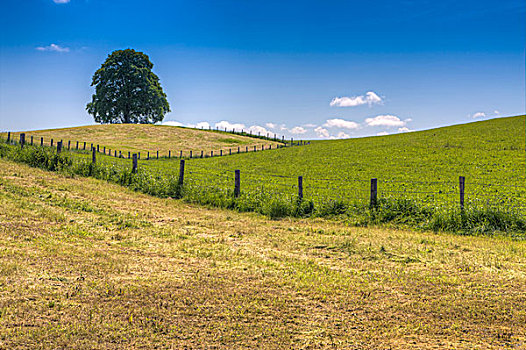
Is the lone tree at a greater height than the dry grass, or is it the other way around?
the lone tree

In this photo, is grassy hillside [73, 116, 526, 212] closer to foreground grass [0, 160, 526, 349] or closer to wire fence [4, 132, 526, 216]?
wire fence [4, 132, 526, 216]

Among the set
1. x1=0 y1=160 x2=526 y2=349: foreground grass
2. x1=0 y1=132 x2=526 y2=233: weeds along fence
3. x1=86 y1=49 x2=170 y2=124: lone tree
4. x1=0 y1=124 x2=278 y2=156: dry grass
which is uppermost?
x1=86 y1=49 x2=170 y2=124: lone tree

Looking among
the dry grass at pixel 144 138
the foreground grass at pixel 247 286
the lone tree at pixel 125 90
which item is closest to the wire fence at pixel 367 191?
the foreground grass at pixel 247 286

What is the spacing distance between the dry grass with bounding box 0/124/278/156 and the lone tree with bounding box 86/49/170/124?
4.14m

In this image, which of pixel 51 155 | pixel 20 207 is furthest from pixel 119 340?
pixel 51 155

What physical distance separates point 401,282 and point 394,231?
196 inches

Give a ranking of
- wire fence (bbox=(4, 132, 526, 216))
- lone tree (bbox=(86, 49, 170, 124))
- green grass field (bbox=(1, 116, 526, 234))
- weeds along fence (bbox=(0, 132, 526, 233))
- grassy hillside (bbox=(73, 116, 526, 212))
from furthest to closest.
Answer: lone tree (bbox=(86, 49, 170, 124)), grassy hillside (bbox=(73, 116, 526, 212)), wire fence (bbox=(4, 132, 526, 216)), green grass field (bbox=(1, 116, 526, 234)), weeds along fence (bbox=(0, 132, 526, 233))

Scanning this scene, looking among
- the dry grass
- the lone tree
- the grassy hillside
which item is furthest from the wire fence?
the lone tree

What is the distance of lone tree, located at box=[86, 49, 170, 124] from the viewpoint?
72.8 meters

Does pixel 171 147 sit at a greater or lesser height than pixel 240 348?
greater

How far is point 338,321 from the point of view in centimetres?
579

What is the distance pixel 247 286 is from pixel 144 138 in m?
61.2

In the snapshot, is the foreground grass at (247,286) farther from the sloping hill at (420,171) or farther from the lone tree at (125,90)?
the lone tree at (125,90)

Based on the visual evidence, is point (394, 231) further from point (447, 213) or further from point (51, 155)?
point (51, 155)
